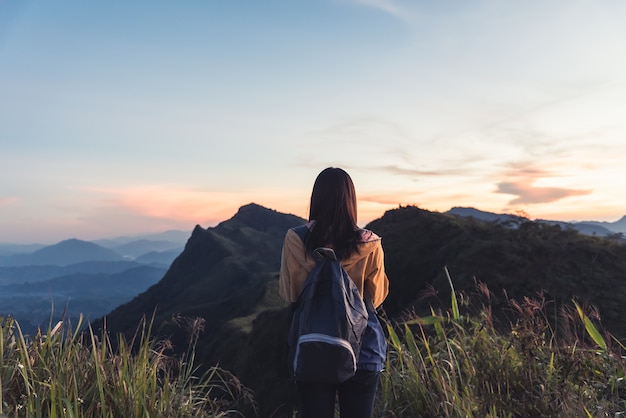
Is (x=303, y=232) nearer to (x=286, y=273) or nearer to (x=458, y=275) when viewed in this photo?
(x=286, y=273)

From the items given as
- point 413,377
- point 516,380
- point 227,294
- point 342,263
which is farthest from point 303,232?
point 227,294

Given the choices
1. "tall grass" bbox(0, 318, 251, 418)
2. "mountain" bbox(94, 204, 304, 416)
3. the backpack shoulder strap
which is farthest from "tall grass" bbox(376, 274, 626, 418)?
"mountain" bbox(94, 204, 304, 416)

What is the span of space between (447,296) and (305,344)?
14.7 metres

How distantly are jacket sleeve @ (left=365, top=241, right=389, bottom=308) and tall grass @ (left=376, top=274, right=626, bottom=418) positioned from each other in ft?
4.59

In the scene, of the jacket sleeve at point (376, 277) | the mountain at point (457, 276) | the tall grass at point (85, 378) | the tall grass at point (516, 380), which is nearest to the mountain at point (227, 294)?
the mountain at point (457, 276)

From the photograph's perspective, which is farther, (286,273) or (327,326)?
(286,273)

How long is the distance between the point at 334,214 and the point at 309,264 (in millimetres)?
411

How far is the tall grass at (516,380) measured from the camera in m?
4.23

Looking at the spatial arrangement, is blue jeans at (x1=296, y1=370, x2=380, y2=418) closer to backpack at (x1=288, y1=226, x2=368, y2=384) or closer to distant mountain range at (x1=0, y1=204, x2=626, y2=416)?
backpack at (x1=288, y1=226, x2=368, y2=384)

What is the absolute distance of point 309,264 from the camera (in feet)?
10.8

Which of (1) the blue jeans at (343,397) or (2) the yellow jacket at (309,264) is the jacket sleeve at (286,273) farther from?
(1) the blue jeans at (343,397)

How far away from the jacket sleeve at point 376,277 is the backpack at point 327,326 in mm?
310

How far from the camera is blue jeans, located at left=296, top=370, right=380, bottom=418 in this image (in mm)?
3143

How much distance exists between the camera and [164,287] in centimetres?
11469
